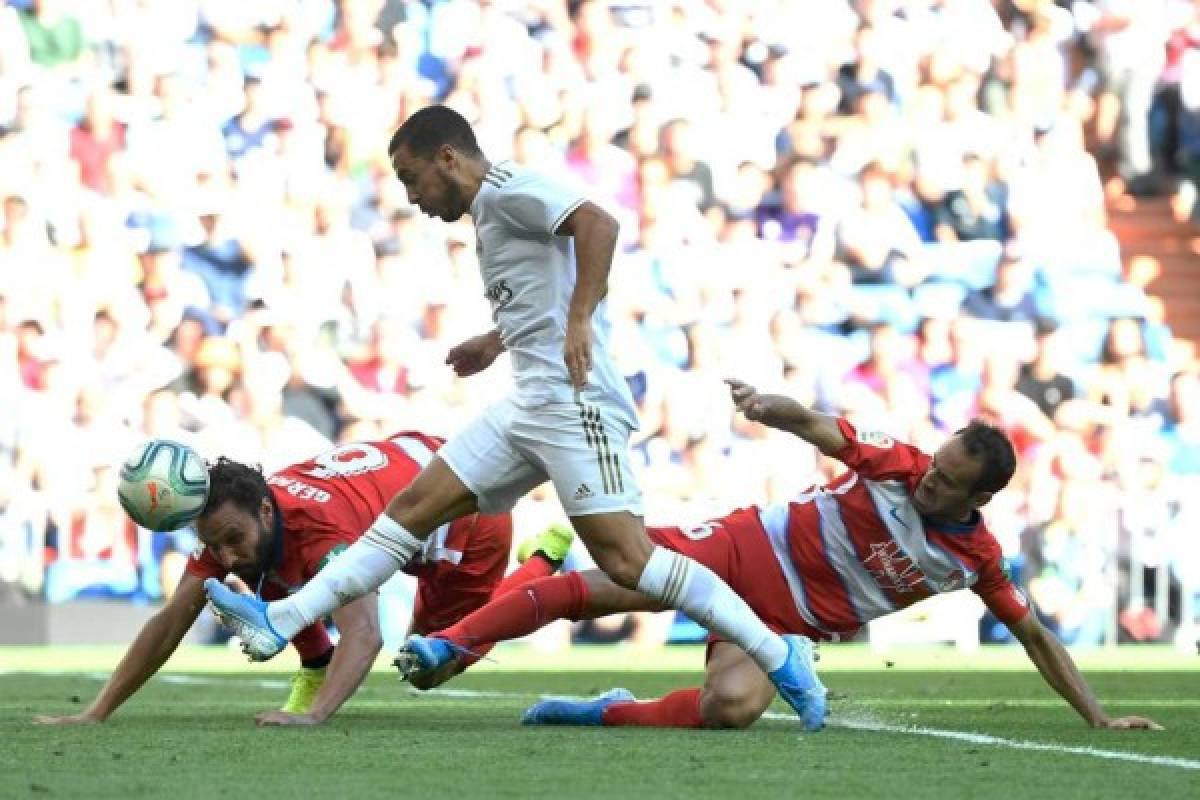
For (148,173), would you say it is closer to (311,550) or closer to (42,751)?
(311,550)

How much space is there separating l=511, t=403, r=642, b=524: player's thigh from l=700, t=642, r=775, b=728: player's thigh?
32.5 inches

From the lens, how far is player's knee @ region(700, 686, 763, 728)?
23.7 ft

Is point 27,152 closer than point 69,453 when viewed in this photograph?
No

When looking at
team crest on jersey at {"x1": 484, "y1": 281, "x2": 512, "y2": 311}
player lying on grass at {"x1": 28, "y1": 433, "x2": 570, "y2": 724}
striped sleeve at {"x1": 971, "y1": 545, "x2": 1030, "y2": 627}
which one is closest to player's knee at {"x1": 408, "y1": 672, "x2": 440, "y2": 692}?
player lying on grass at {"x1": 28, "y1": 433, "x2": 570, "y2": 724}

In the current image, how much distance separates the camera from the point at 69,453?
14.3 meters

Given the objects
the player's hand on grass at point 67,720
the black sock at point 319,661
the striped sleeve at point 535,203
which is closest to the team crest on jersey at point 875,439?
the striped sleeve at point 535,203

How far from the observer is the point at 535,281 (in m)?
6.76

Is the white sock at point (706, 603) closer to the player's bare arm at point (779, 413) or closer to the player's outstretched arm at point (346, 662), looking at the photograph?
the player's bare arm at point (779, 413)

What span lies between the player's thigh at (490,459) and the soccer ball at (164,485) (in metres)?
0.82

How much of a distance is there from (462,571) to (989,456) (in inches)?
83.7

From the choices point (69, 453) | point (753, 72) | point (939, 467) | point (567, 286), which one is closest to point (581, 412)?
point (567, 286)

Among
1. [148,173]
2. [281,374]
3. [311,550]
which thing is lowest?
[311,550]

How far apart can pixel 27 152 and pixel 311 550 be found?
8.79 meters

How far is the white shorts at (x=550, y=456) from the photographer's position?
6.64 meters
